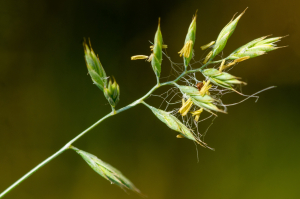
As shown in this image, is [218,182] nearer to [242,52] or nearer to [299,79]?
[299,79]

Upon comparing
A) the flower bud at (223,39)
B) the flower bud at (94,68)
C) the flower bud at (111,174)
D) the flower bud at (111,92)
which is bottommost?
the flower bud at (111,174)

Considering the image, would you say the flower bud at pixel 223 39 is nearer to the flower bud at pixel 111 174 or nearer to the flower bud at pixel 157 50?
the flower bud at pixel 157 50

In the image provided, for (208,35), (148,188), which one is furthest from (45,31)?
(148,188)

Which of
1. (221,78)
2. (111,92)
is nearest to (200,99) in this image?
(221,78)

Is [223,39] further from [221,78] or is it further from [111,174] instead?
[111,174]

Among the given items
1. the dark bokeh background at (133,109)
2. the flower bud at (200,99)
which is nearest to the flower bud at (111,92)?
the flower bud at (200,99)

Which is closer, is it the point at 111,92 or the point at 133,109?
the point at 111,92

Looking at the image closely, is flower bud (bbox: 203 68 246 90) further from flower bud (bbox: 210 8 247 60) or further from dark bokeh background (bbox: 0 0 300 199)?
dark bokeh background (bbox: 0 0 300 199)
